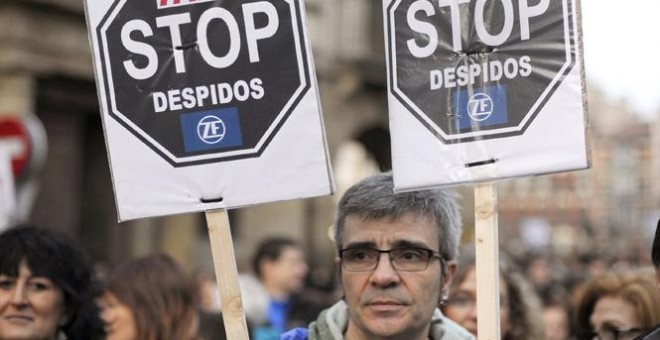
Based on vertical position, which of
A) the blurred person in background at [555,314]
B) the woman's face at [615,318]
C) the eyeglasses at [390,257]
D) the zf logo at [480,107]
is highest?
the zf logo at [480,107]

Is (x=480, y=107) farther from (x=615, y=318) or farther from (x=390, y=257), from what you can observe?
(x=615, y=318)

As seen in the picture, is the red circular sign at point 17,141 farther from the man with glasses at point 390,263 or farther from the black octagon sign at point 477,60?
the black octagon sign at point 477,60

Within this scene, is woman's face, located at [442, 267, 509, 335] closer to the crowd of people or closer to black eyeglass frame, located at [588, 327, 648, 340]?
the crowd of people

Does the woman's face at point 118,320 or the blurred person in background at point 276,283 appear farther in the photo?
the blurred person in background at point 276,283

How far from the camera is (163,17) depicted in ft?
13.4

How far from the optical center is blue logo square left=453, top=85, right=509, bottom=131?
152 inches

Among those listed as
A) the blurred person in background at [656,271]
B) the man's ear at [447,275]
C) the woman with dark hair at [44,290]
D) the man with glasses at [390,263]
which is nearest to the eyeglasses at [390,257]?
the man with glasses at [390,263]

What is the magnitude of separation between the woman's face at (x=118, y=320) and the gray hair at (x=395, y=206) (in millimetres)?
1646

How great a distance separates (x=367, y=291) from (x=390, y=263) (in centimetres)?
12

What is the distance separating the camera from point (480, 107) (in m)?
3.87

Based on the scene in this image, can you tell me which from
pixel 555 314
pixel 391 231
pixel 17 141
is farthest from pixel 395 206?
pixel 17 141

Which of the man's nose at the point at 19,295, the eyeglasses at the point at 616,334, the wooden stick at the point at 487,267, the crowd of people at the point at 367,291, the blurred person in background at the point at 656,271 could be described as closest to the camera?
the blurred person in background at the point at 656,271

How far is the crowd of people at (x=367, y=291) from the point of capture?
4.05 m

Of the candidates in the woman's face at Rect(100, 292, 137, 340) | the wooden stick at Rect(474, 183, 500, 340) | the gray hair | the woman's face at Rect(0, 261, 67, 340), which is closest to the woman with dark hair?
the woman's face at Rect(0, 261, 67, 340)
